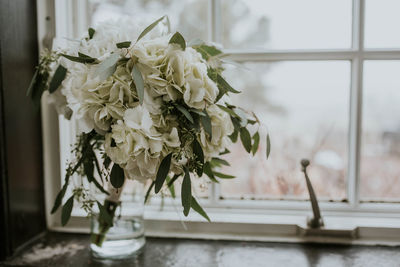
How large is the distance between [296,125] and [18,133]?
3.15 feet

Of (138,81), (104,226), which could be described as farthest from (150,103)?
(104,226)

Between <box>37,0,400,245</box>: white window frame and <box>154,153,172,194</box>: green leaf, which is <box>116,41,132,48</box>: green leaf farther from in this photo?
<box>37,0,400,245</box>: white window frame

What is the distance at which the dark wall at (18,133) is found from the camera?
1059 mm

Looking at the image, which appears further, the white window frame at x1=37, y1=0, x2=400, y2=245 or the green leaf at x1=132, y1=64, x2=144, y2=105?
the white window frame at x1=37, y1=0, x2=400, y2=245

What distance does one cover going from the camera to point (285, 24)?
52.4 inches

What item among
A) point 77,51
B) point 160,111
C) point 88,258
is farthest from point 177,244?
point 77,51

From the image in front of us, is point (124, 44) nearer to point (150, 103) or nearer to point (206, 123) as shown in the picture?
point (150, 103)

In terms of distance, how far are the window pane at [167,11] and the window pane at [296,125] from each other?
212mm

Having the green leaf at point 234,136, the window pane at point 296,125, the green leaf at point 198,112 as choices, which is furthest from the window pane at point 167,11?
the green leaf at point 198,112

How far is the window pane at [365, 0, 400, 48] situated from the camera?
1.29 meters

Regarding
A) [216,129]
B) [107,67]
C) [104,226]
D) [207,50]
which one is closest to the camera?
[107,67]

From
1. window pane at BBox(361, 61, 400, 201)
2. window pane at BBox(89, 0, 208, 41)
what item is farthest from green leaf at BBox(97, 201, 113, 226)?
window pane at BBox(361, 61, 400, 201)

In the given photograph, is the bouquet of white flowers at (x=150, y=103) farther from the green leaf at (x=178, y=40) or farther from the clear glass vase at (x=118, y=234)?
the clear glass vase at (x=118, y=234)

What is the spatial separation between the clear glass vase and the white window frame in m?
0.14
